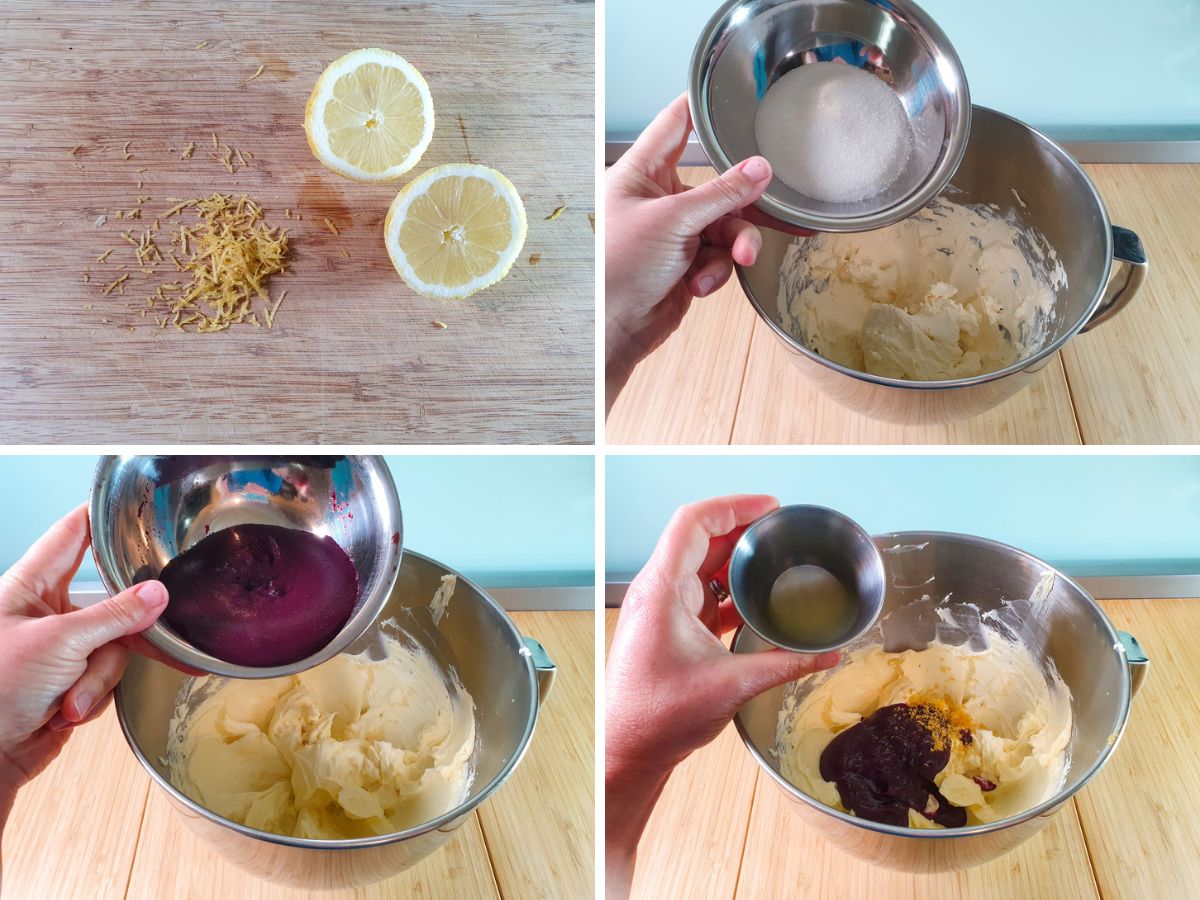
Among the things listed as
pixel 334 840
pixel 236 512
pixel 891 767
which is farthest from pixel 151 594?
pixel 891 767

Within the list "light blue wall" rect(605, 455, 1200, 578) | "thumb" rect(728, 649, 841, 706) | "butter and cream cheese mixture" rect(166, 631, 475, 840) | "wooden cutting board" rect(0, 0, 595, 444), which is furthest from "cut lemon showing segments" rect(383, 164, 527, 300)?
"thumb" rect(728, 649, 841, 706)

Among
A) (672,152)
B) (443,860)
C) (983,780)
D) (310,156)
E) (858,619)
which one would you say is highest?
(672,152)

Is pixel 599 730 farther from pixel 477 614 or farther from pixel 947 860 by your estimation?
pixel 947 860

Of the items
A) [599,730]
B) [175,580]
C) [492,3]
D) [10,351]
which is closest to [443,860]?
[599,730]

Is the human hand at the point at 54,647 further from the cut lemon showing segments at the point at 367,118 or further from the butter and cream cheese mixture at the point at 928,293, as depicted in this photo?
the butter and cream cheese mixture at the point at 928,293

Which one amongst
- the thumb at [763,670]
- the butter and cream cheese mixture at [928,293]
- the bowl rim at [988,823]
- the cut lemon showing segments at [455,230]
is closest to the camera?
the bowl rim at [988,823]

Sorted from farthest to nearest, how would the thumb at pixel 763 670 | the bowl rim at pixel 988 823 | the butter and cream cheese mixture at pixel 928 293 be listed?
the butter and cream cheese mixture at pixel 928 293, the thumb at pixel 763 670, the bowl rim at pixel 988 823

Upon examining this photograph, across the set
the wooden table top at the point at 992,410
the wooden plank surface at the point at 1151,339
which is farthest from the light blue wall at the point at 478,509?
the wooden plank surface at the point at 1151,339

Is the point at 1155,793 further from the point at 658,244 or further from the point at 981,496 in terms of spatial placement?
the point at 658,244
